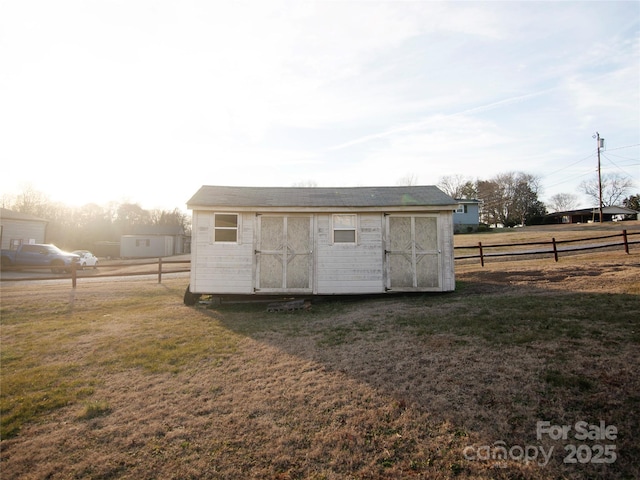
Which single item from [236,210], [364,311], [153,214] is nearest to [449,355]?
[364,311]

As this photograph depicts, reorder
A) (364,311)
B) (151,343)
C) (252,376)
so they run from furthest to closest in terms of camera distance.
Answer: (364,311) → (151,343) → (252,376)

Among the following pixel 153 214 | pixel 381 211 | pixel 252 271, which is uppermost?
pixel 153 214

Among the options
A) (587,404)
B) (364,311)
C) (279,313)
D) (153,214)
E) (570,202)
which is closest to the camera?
(587,404)

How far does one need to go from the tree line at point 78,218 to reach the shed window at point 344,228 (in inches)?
1801

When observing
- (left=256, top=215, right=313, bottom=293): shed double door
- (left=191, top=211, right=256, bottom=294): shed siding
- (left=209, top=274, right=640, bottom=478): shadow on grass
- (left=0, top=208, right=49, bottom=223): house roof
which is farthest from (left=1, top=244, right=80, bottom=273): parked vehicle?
(left=209, top=274, right=640, bottom=478): shadow on grass

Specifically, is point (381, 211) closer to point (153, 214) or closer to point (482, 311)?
point (482, 311)

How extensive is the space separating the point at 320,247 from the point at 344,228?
106cm

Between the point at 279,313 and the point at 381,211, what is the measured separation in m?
4.81

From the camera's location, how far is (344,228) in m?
11.7

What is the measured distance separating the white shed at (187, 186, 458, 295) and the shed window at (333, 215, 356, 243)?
0.03 metres

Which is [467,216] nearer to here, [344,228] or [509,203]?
[509,203]

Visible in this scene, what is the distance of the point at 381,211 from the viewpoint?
1166 cm

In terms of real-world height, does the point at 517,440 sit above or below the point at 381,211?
below

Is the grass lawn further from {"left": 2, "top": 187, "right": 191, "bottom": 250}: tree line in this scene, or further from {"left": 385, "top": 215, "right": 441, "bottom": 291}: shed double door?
{"left": 2, "top": 187, "right": 191, "bottom": 250}: tree line
